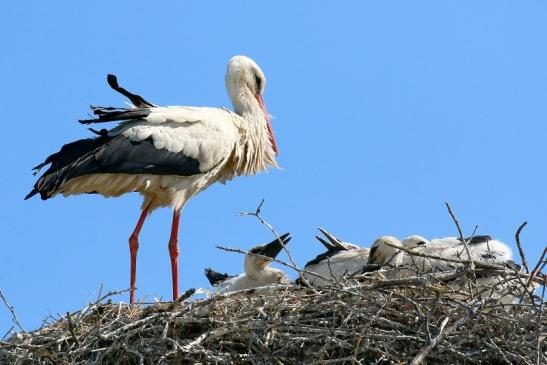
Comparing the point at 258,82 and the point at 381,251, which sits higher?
the point at 258,82

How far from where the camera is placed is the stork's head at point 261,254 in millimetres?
9492

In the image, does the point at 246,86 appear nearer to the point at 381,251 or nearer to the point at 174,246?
the point at 174,246

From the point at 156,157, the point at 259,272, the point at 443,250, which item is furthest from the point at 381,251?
the point at 156,157

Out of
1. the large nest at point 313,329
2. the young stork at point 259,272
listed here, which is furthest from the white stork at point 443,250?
the large nest at point 313,329

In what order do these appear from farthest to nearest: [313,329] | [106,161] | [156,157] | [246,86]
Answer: [246,86]
[156,157]
[106,161]
[313,329]

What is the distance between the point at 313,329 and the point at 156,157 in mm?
2694

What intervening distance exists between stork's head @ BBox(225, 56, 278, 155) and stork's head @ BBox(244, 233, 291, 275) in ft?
3.49

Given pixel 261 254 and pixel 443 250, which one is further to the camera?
pixel 261 254

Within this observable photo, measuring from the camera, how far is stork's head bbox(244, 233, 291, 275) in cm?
949

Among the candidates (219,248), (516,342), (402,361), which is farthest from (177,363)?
(516,342)

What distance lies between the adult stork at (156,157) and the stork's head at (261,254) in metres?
0.52

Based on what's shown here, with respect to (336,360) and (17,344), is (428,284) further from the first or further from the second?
(17,344)

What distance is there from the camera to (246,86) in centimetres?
1046

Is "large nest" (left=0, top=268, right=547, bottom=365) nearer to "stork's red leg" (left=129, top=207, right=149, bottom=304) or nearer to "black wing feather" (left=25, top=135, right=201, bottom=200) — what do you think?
"black wing feather" (left=25, top=135, right=201, bottom=200)
